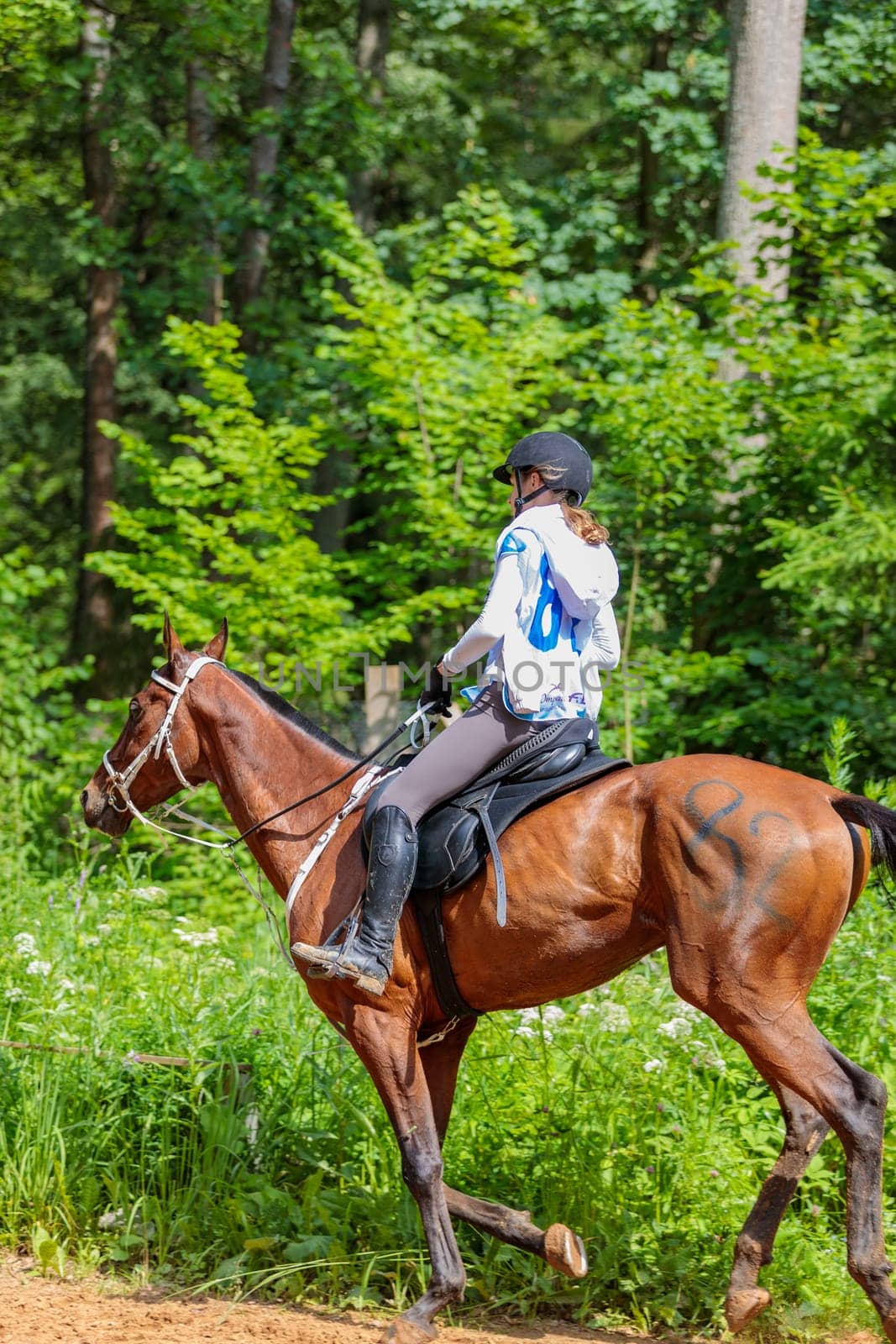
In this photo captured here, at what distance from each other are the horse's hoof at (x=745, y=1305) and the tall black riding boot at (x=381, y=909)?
60.6 inches

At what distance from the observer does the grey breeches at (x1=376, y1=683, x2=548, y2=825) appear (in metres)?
4.48

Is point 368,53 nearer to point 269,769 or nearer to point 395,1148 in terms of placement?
point 269,769

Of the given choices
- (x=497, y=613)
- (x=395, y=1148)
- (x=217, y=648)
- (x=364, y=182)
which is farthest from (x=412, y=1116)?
(x=364, y=182)

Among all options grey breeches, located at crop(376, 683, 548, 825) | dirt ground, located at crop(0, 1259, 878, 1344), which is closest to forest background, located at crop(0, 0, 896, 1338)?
dirt ground, located at crop(0, 1259, 878, 1344)

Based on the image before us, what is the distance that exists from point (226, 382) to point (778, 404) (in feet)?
14.1

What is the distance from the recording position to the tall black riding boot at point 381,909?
4.39m

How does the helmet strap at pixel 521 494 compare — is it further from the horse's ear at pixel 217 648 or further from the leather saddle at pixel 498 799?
the horse's ear at pixel 217 648

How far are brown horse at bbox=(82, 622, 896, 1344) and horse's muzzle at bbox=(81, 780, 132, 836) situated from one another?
0.64m

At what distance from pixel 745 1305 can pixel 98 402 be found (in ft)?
45.1

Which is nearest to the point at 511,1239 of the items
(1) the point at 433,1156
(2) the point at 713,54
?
(1) the point at 433,1156

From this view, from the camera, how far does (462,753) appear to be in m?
4.48

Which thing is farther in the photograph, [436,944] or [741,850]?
[436,944]

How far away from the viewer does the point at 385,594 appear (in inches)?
418

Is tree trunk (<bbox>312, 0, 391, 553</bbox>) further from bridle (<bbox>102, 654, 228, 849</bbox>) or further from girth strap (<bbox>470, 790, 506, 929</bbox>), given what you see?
girth strap (<bbox>470, 790, 506, 929</bbox>)
